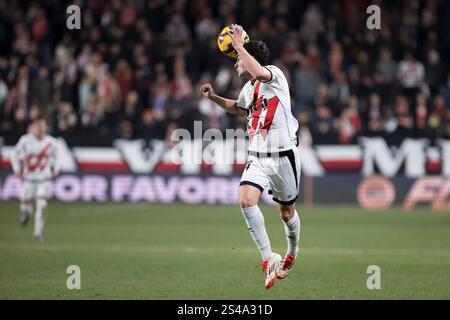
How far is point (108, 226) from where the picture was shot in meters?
16.9

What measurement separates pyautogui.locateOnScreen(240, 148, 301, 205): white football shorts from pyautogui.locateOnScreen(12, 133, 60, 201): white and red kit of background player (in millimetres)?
6924

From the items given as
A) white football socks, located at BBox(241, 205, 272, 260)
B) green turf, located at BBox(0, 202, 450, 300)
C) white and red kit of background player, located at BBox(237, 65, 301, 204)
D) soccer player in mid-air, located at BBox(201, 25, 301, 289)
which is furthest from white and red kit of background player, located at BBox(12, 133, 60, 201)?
white football socks, located at BBox(241, 205, 272, 260)

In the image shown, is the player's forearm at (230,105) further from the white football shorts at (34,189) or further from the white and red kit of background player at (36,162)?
the white football shorts at (34,189)

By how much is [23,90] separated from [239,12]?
6.21 metres

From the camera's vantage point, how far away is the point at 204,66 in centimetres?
2242

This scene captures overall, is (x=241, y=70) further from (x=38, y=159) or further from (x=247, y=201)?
(x=38, y=159)

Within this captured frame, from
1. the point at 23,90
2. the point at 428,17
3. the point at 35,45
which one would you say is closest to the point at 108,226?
the point at 23,90

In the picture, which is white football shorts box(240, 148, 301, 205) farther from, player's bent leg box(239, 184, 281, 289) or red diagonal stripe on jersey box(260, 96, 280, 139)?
red diagonal stripe on jersey box(260, 96, 280, 139)

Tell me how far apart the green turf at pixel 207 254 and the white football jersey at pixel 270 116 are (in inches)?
Result: 71.0

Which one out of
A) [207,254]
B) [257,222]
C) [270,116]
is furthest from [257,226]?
[207,254]

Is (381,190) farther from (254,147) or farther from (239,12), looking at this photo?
(254,147)

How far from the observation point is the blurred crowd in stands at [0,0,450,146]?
20.5m

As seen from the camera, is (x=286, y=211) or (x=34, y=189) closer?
(x=286, y=211)

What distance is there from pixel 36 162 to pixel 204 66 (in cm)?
805
